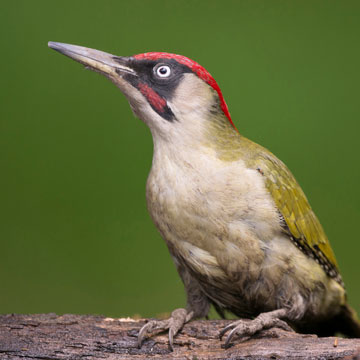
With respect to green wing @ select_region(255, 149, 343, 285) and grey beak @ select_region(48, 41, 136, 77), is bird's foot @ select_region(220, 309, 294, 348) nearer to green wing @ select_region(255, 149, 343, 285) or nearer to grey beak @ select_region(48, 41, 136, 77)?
green wing @ select_region(255, 149, 343, 285)

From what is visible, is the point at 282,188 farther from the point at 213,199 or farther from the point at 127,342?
the point at 127,342

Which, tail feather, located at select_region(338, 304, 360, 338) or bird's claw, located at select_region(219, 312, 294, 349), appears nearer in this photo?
bird's claw, located at select_region(219, 312, 294, 349)

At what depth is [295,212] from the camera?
259 centimetres

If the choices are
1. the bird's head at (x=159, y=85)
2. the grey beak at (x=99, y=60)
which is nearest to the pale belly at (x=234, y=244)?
the bird's head at (x=159, y=85)

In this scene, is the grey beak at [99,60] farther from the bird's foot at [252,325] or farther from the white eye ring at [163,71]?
the bird's foot at [252,325]

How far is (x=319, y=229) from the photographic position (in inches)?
109

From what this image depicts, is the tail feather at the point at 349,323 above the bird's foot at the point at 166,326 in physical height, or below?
below

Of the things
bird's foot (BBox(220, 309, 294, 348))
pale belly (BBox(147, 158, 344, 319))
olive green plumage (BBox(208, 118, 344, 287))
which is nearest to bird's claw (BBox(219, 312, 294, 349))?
bird's foot (BBox(220, 309, 294, 348))

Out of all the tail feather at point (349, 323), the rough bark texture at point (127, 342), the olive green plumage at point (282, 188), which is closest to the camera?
the rough bark texture at point (127, 342)

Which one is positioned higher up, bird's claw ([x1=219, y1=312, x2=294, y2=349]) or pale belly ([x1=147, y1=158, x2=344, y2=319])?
pale belly ([x1=147, y1=158, x2=344, y2=319])

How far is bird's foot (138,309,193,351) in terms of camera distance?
2406 millimetres

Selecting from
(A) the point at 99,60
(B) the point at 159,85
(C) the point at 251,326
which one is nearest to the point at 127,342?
(C) the point at 251,326

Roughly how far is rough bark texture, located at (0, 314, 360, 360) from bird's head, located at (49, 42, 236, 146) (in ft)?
2.98

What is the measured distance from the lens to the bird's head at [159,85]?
2.44 meters
